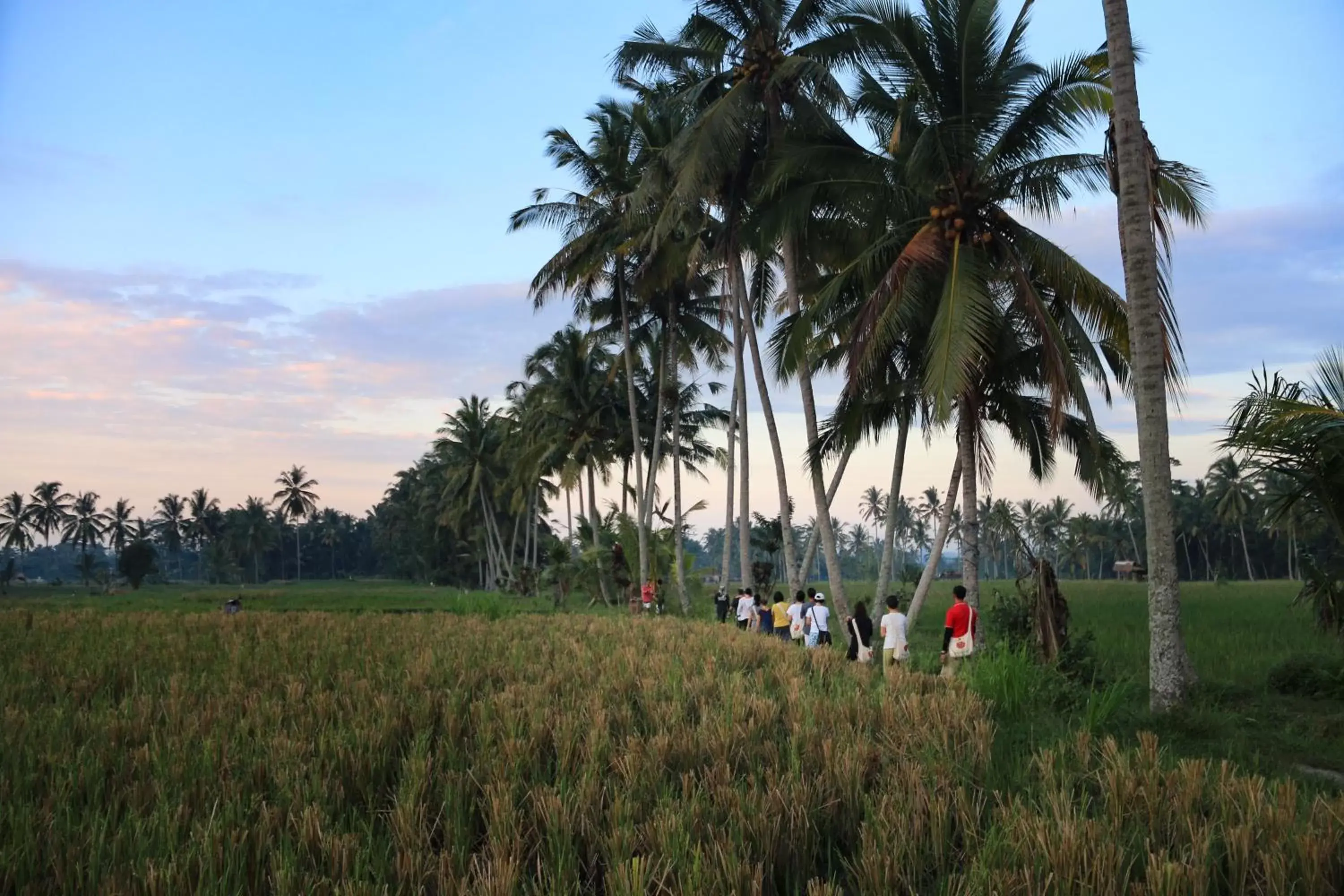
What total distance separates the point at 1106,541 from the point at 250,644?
261ft

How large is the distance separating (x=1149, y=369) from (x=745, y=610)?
9461 mm

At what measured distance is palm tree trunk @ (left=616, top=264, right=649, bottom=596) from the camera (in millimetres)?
27188

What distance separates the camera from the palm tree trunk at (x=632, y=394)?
27.2m

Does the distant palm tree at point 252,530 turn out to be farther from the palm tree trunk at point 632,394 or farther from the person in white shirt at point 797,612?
the person in white shirt at point 797,612

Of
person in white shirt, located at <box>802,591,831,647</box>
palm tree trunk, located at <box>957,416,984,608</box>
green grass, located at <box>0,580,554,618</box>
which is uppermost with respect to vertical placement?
palm tree trunk, located at <box>957,416,984,608</box>

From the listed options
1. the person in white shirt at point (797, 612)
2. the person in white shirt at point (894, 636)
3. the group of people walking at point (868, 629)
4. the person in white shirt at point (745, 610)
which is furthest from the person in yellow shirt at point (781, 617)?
the person in white shirt at point (894, 636)

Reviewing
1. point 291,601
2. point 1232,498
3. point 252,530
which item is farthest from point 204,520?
point 1232,498

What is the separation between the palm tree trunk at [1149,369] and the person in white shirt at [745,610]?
8304 mm

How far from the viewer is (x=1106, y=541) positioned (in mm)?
78312

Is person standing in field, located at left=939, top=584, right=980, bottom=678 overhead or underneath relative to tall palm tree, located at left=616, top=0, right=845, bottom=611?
underneath

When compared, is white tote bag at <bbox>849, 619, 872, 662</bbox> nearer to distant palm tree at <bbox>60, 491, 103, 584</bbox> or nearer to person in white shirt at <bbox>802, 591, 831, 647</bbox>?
person in white shirt at <bbox>802, 591, 831, 647</bbox>

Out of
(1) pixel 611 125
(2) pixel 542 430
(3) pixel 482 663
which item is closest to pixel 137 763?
(3) pixel 482 663

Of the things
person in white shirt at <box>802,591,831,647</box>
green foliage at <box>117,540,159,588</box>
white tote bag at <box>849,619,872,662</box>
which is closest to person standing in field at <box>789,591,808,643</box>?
person in white shirt at <box>802,591,831,647</box>

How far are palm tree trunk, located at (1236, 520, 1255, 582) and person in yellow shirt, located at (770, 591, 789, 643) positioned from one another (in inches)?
2059
